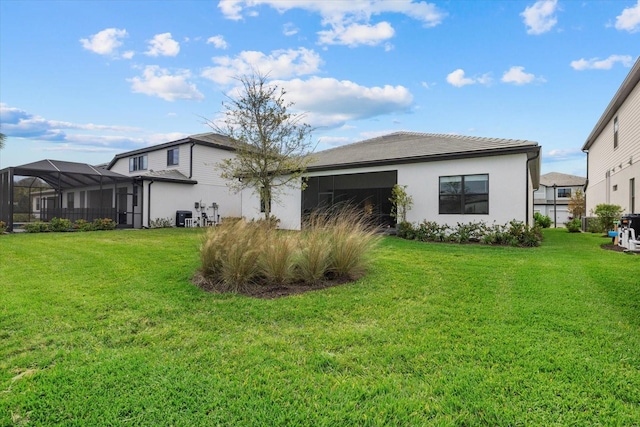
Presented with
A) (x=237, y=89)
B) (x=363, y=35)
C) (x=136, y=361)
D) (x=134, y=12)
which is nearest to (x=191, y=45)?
(x=134, y=12)

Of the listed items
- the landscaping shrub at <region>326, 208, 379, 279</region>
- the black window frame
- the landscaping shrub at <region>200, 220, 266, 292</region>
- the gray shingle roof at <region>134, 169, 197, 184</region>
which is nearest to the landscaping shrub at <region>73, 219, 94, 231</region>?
the gray shingle roof at <region>134, 169, 197, 184</region>

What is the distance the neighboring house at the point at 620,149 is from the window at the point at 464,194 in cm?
609

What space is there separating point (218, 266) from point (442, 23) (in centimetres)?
1072

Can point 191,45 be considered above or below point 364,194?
above

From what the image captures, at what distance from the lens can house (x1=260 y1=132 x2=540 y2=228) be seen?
11.2 metres

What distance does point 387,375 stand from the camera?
271cm

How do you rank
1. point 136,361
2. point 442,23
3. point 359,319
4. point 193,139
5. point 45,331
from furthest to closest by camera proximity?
point 193,139 < point 442,23 < point 359,319 < point 45,331 < point 136,361

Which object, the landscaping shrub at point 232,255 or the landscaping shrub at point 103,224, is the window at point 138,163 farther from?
the landscaping shrub at point 232,255

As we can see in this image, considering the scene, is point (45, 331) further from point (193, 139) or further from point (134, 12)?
point (193, 139)

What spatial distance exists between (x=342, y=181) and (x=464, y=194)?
9.61 metres

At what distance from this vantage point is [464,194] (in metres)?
12.1

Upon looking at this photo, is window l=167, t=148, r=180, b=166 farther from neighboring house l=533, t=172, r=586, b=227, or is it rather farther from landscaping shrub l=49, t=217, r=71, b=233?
neighboring house l=533, t=172, r=586, b=227

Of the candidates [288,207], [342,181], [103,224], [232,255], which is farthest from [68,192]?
[232,255]

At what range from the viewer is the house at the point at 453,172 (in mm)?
11195
